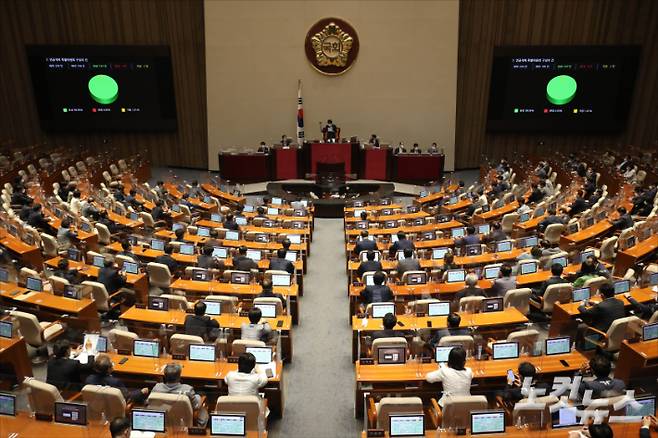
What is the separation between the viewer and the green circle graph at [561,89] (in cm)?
2116

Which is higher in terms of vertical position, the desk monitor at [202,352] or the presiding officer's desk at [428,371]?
the desk monitor at [202,352]

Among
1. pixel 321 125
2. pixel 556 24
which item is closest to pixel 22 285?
pixel 321 125

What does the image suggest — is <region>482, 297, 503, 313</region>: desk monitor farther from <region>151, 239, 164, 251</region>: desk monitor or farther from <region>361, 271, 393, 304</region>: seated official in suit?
<region>151, 239, 164, 251</region>: desk monitor

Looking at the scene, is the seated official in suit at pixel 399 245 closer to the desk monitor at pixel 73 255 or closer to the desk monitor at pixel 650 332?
the desk monitor at pixel 650 332

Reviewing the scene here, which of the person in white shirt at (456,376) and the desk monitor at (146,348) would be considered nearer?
the person in white shirt at (456,376)

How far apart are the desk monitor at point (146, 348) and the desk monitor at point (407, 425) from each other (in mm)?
3265

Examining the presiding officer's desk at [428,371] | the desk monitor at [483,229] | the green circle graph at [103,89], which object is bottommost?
the presiding officer's desk at [428,371]

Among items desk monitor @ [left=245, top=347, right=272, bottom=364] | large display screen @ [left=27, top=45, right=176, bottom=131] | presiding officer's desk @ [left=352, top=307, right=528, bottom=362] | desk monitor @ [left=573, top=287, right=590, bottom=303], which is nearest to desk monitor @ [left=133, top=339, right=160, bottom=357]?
desk monitor @ [left=245, top=347, right=272, bottom=364]

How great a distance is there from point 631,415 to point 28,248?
10631 mm

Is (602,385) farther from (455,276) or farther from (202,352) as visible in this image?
(202,352)

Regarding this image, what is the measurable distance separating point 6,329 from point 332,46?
16.5m

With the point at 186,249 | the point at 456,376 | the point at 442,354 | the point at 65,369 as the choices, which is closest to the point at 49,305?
the point at 65,369

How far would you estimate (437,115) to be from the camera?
864 inches

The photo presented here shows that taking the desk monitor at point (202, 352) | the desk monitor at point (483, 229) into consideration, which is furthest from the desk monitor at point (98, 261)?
the desk monitor at point (483, 229)
